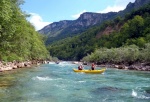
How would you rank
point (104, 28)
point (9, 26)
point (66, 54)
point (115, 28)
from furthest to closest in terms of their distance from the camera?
1. point (66, 54)
2. point (104, 28)
3. point (115, 28)
4. point (9, 26)

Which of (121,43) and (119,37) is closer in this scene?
(121,43)

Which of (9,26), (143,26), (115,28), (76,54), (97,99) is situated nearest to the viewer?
(97,99)

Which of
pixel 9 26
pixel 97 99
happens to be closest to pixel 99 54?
pixel 9 26

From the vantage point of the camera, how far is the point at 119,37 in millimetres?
117125

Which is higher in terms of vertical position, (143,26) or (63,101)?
(143,26)

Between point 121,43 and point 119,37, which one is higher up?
point 119,37

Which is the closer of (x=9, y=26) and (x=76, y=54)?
(x=9, y=26)

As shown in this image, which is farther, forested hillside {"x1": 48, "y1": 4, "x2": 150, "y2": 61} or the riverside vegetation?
forested hillside {"x1": 48, "y1": 4, "x2": 150, "y2": 61}

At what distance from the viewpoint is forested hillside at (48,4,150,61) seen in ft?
316

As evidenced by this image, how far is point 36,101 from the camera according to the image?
647 inches

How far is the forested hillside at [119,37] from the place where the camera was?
96.2m

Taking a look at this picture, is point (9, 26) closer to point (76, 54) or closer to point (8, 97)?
point (8, 97)

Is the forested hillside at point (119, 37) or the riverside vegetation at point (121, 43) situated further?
the forested hillside at point (119, 37)

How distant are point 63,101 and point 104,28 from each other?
14340cm
